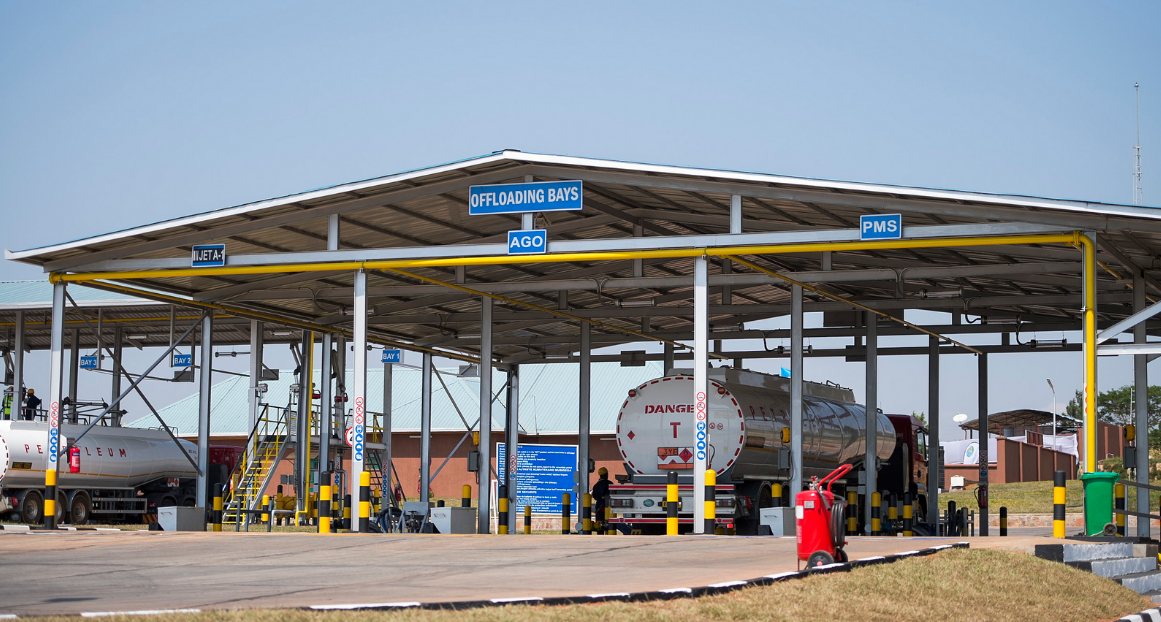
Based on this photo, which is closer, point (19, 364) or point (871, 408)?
point (871, 408)

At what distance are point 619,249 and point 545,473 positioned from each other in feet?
57.6

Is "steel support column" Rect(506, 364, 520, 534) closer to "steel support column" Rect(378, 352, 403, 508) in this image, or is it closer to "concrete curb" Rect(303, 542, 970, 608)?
"steel support column" Rect(378, 352, 403, 508)

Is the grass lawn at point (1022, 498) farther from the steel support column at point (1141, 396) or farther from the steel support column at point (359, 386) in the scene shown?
the steel support column at point (359, 386)

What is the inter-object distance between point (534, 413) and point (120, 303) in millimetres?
27751

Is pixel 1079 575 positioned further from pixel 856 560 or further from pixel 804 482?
pixel 804 482

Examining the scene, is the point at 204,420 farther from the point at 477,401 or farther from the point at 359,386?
the point at 477,401

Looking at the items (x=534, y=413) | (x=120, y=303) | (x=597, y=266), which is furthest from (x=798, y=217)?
(x=534, y=413)

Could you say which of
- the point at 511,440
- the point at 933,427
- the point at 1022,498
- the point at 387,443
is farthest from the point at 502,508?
the point at 1022,498

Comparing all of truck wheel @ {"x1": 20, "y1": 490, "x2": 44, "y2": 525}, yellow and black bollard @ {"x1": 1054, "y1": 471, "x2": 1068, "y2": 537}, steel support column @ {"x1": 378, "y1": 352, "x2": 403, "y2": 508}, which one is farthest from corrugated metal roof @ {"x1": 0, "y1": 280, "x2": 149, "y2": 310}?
yellow and black bollard @ {"x1": 1054, "y1": 471, "x2": 1068, "y2": 537}

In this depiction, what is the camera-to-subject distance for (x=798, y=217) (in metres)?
23.7

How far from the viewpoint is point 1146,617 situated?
13.1 metres

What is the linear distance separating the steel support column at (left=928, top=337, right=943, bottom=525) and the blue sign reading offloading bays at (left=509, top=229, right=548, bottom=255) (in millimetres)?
15349

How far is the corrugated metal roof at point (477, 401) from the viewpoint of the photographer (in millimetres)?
58688

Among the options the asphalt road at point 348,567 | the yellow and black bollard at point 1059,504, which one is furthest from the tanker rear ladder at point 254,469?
the yellow and black bollard at point 1059,504
